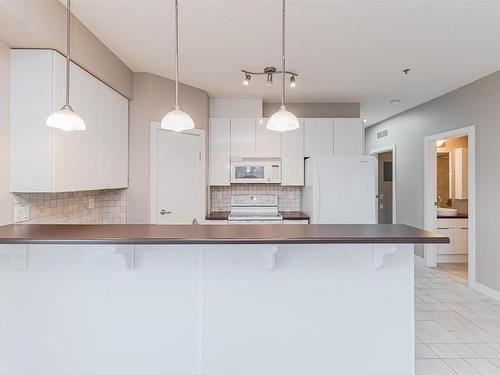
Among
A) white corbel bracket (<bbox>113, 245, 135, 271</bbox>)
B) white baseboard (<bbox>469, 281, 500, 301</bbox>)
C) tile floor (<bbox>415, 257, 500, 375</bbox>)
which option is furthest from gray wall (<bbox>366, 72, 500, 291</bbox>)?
white corbel bracket (<bbox>113, 245, 135, 271</bbox>)

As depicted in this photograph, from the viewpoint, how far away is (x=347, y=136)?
418 cm

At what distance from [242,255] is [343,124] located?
301cm

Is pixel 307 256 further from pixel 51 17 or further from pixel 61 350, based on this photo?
pixel 51 17

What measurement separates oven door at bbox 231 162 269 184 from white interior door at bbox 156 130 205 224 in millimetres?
487

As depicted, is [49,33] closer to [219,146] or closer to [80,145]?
[80,145]

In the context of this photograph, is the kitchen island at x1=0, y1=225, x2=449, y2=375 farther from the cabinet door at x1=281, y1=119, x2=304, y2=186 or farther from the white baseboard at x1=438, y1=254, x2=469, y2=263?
the white baseboard at x1=438, y1=254, x2=469, y2=263

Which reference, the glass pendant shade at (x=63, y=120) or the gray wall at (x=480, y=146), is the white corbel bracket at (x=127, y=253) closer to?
the glass pendant shade at (x=63, y=120)

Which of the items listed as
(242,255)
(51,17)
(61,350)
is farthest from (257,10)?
(61,350)

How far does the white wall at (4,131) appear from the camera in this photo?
196 cm

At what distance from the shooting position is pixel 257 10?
84.7 inches

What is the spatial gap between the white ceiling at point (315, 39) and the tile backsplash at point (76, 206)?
137cm

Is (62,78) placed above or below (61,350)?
above

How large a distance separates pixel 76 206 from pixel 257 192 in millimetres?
2394

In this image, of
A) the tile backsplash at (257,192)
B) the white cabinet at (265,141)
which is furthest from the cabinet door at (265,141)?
the tile backsplash at (257,192)
